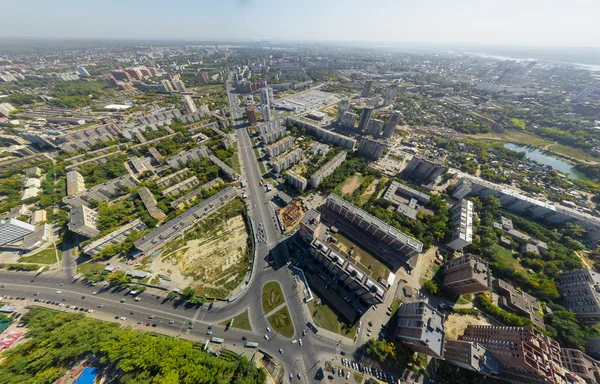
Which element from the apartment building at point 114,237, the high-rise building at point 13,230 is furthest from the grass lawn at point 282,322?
the high-rise building at point 13,230

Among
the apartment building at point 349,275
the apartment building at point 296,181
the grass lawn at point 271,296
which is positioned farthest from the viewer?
the apartment building at point 296,181

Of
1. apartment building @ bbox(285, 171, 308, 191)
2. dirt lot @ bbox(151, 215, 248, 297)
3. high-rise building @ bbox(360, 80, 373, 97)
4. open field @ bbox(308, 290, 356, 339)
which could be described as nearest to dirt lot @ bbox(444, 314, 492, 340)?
open field @ bbox(308, 290, 356, 339)

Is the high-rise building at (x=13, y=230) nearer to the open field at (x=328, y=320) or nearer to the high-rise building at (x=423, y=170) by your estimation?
the open field at (x=328, y=320)

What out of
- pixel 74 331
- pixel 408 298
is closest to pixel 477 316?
pixel 408 298

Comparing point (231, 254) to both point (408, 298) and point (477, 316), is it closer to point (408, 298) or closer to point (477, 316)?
point (408, 298)

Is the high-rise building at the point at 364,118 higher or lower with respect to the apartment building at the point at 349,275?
higher

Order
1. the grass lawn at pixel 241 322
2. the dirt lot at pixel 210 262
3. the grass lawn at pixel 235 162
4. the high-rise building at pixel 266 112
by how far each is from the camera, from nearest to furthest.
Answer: the grass lawn at pixel 241 322 → the dirt lot at pixel 210 262 → the grass lawn at pixel 235 162 → the high-rise building at pixel 266 112

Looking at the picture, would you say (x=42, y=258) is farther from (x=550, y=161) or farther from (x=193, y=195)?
(x=550, y=161)
